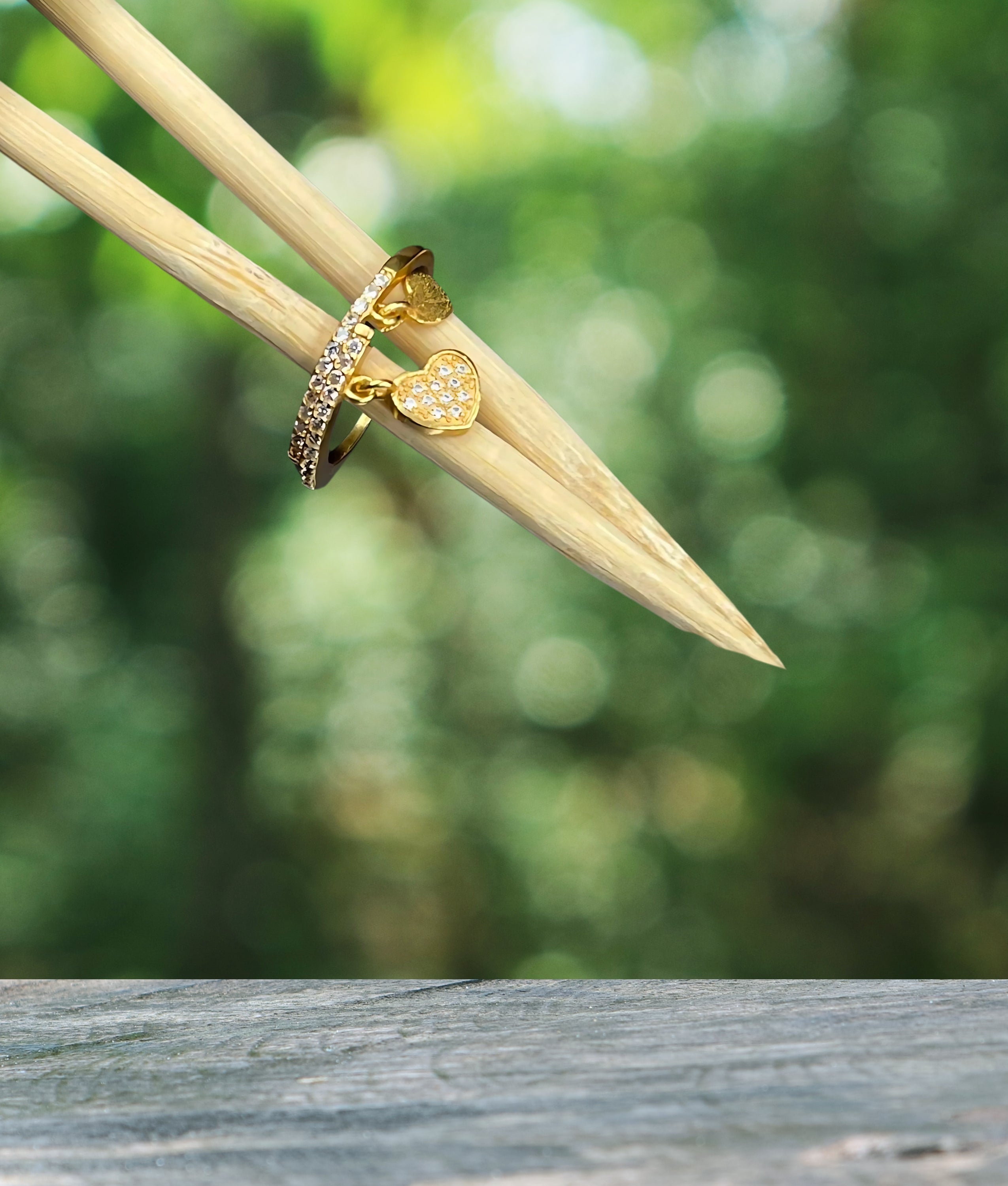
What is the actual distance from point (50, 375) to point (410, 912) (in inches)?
35.3

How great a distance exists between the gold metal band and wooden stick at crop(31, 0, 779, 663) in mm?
13

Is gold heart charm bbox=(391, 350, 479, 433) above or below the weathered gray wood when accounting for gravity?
above

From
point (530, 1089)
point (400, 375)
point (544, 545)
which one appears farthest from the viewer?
point (544, 545)

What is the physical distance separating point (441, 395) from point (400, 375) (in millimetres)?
24

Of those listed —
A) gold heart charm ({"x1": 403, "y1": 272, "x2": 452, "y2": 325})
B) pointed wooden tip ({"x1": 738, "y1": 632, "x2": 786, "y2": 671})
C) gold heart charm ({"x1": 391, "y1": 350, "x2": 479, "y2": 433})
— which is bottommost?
pointed wooden tip ({"x1": 738, "y1": 632, "x2": 786, "y2": 671})

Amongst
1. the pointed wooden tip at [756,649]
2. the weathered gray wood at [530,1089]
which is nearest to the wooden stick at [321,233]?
the pointed wooden tip at [756,649]

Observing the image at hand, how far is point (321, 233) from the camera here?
37 centimetres

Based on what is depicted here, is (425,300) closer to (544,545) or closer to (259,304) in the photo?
(259,304)

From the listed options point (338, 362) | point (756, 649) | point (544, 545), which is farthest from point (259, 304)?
point (544, 545)

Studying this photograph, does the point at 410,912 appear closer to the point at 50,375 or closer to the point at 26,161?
the point at 50,375

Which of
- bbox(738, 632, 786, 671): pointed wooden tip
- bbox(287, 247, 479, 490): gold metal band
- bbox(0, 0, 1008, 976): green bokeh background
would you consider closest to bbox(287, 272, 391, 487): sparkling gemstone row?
bbox(287, 247, 479, 490): gold metal band

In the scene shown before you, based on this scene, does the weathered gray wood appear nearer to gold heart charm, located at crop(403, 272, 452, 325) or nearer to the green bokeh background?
gold heart charm, located at crop(403, 272, 452, 325)

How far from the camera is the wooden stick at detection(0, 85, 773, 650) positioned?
344 mm

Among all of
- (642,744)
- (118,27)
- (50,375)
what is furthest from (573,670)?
(118,27)
